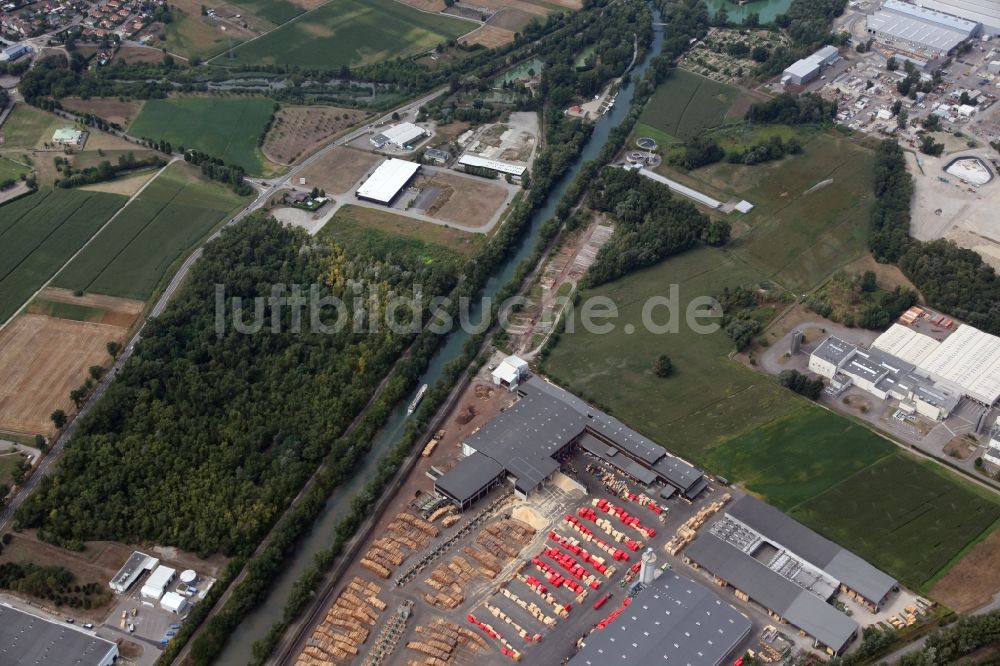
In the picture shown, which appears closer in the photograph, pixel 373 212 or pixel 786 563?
pixel 786 563

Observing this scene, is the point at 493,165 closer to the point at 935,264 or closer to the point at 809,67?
the point at 935,264

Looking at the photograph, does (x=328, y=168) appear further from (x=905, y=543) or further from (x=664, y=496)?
(x=905, y=543)

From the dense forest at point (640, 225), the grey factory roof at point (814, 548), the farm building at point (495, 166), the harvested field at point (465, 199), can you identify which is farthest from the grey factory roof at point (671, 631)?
the farm building at point (495, 166)

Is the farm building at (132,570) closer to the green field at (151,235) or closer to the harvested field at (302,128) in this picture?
the green field at (151,235)

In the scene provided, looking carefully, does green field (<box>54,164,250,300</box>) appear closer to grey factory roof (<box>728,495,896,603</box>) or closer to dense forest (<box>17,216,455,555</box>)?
dense forest (<box>17,216,455,555</box>)

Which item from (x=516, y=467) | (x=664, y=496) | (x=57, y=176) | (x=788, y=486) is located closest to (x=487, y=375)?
(x=516, y=467)
